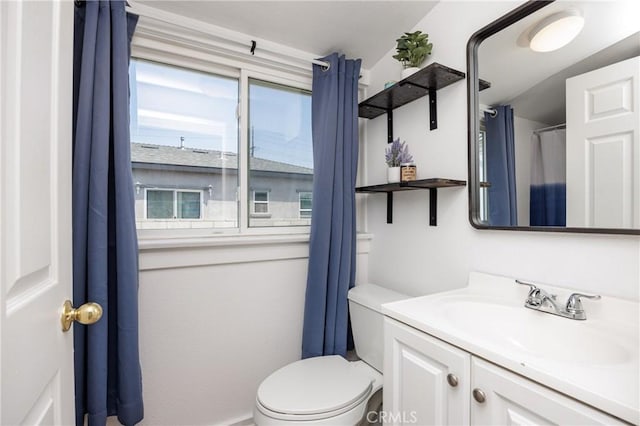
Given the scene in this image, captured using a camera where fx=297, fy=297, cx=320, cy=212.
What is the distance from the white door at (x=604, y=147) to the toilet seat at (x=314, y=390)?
0.97m

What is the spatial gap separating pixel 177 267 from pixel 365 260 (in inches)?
42.0

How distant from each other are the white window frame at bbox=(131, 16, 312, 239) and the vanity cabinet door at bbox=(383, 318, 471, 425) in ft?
3.01

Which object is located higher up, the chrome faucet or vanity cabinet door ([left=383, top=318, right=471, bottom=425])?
the chrome faucet

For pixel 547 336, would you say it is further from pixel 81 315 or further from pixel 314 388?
pixel 81 315

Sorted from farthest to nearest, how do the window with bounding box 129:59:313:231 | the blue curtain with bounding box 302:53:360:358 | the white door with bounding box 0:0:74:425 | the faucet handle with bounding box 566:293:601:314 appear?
the blue curtain with bounding box 302:53:360:358
the window with bounding box 129:59:313:231
the faucet handle with bounding box 566:293:601:314
the white door with bounding box 0:0:74:425

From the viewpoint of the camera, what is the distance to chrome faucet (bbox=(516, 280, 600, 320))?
33.6 inches

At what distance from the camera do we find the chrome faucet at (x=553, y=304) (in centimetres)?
85

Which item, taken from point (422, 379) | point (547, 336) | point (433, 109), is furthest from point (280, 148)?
point (547, 336)

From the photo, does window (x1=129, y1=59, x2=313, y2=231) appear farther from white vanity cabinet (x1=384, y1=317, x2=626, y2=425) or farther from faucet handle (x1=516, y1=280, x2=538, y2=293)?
faucet handle (x1=516, y1=280, x2=538, y2=293)

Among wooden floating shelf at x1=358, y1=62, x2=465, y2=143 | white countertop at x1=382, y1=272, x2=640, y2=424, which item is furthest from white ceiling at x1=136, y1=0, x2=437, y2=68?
white countertop at x1=382, y1=272, x2=640, y2=424

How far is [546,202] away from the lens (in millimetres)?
990

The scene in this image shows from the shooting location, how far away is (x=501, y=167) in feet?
3.77

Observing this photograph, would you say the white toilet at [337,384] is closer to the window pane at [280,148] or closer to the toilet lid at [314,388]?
the toilet lid at [314,388]

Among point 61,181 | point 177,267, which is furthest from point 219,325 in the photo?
point 61,181
